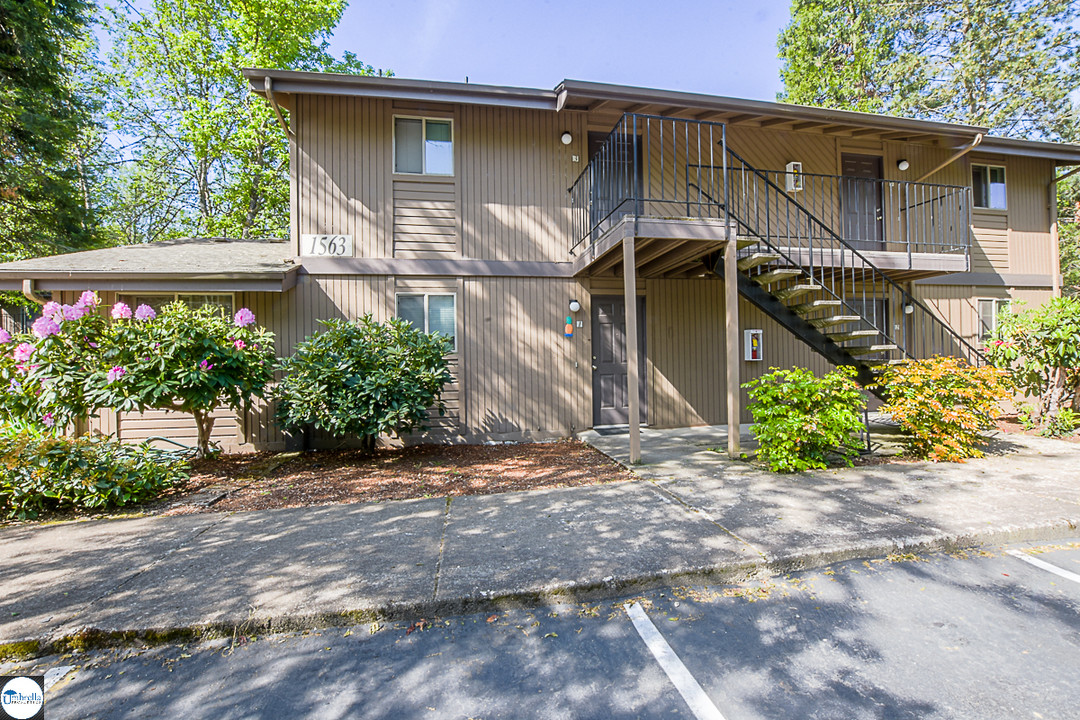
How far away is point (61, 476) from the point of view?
4281 millimetres

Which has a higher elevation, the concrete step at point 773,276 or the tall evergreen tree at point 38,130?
the tall evergreen tree at point 38,130

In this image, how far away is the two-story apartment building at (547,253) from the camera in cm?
661

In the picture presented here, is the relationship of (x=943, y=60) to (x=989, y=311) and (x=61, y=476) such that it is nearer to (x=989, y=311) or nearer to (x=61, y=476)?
(x=989, y=311)

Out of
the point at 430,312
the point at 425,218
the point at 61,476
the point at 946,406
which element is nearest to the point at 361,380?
the point at 430,312

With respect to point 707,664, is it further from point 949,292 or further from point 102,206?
point 102,206

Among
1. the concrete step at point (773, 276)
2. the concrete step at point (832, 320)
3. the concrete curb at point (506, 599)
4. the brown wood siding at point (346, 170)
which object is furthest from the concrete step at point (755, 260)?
the brown wood siding at point (346, 170)

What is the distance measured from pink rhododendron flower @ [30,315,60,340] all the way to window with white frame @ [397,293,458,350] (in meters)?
3.85

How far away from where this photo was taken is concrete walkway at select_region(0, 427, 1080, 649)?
258cm

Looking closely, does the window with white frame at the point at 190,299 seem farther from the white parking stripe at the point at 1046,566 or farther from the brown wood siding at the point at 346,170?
the white parking stripe at the point at 1046,566

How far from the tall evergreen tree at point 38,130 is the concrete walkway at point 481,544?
11484 millimetres

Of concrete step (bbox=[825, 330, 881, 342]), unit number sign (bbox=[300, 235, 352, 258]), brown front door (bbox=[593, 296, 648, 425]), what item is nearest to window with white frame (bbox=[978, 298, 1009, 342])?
concrete step (bbox=[825, 330, 881, 342])

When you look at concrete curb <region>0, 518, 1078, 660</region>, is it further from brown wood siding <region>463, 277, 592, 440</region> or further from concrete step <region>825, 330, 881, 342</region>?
brown wood siding <region>463, 277, 592, 440</region>

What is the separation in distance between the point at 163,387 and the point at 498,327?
433 cm

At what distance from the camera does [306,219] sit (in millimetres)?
7109
